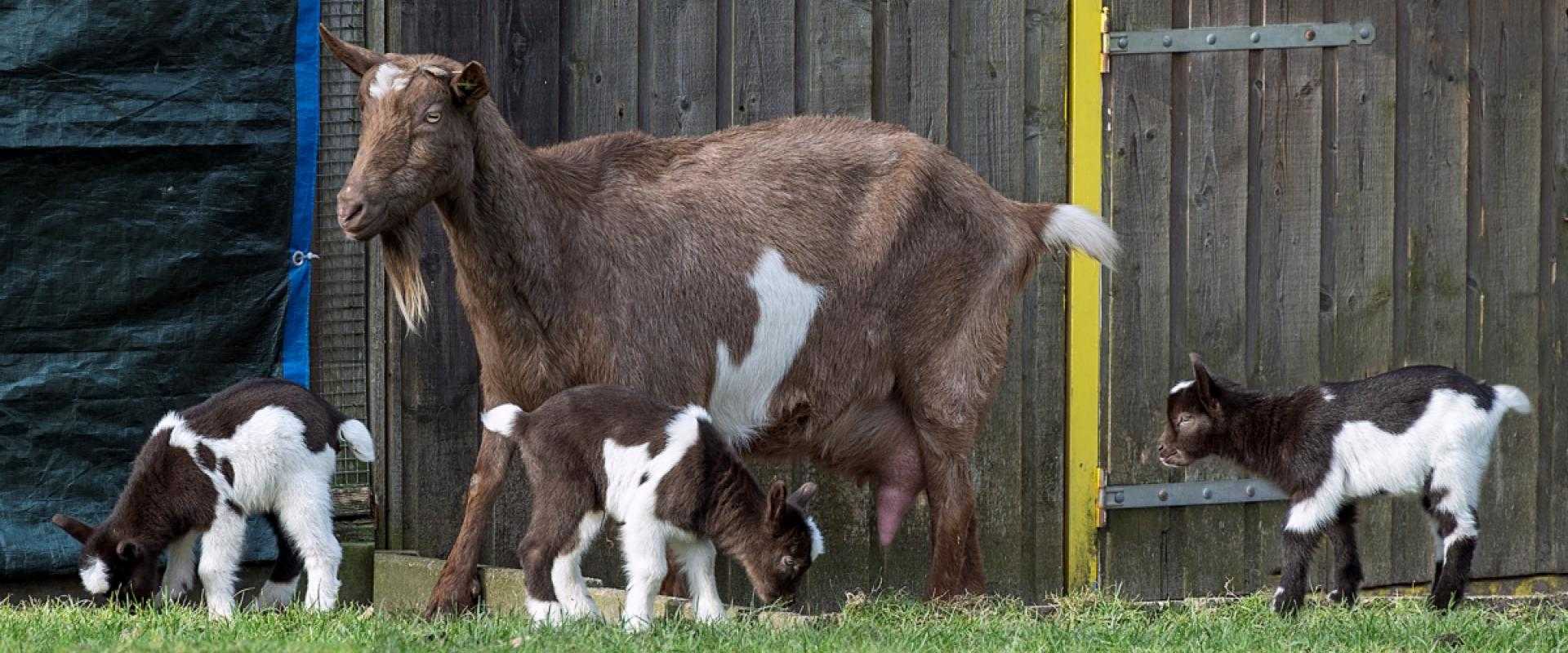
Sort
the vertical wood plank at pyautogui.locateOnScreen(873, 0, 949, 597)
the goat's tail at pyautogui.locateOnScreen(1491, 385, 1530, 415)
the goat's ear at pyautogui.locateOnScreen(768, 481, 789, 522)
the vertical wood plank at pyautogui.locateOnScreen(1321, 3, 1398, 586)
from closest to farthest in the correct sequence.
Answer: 1. the goat's ear at pyautogui.locateOnScreen(768, 481, 789, 522)
2. the goat's tail at pyautogui.locateOnScreen(1491, 385, 1530, 415)
3. the vertical wood plank at pyautogui.locateOnScreen(873, 0, 949, 597)
4. the vertical wood plank at pyautogui.locateOnScreen(1321, 3, 1398, 586)

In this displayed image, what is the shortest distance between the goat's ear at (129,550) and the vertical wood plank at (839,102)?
2.79 meters

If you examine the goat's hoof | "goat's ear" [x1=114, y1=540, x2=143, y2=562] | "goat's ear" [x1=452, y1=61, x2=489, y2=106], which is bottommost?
the goat's hoof

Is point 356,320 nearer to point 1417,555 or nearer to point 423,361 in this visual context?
point 423,361

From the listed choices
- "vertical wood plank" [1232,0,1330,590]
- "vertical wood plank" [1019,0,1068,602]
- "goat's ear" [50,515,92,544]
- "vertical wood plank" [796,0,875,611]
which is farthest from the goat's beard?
"vertical wood plank" [1232,0,1330,590]

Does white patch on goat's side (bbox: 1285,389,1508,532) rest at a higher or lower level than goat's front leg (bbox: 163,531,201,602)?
higher

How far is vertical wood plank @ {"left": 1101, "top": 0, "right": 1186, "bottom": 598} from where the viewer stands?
8.30 m

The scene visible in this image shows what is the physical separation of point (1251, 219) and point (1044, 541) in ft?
5.40

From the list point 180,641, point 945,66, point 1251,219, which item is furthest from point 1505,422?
point 180,641

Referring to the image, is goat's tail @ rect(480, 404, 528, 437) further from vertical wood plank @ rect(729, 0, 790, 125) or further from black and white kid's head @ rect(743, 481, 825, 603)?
vertical wood plank @ rect(729, 0, 790, 125)

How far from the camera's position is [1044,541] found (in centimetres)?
835

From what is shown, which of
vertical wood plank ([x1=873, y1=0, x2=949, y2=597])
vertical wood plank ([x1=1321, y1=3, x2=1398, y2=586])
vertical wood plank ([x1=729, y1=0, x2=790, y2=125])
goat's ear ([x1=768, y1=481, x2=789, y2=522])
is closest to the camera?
goat's ear ([x1=768, y1=481, x2=789, y2=522])

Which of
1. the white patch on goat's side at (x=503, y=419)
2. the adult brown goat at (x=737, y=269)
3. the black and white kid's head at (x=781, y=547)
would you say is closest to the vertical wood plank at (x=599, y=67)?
the adult brown goat at (x=737, y=269)

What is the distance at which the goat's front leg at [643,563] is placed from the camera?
18.9ft

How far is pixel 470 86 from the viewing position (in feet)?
20.0
